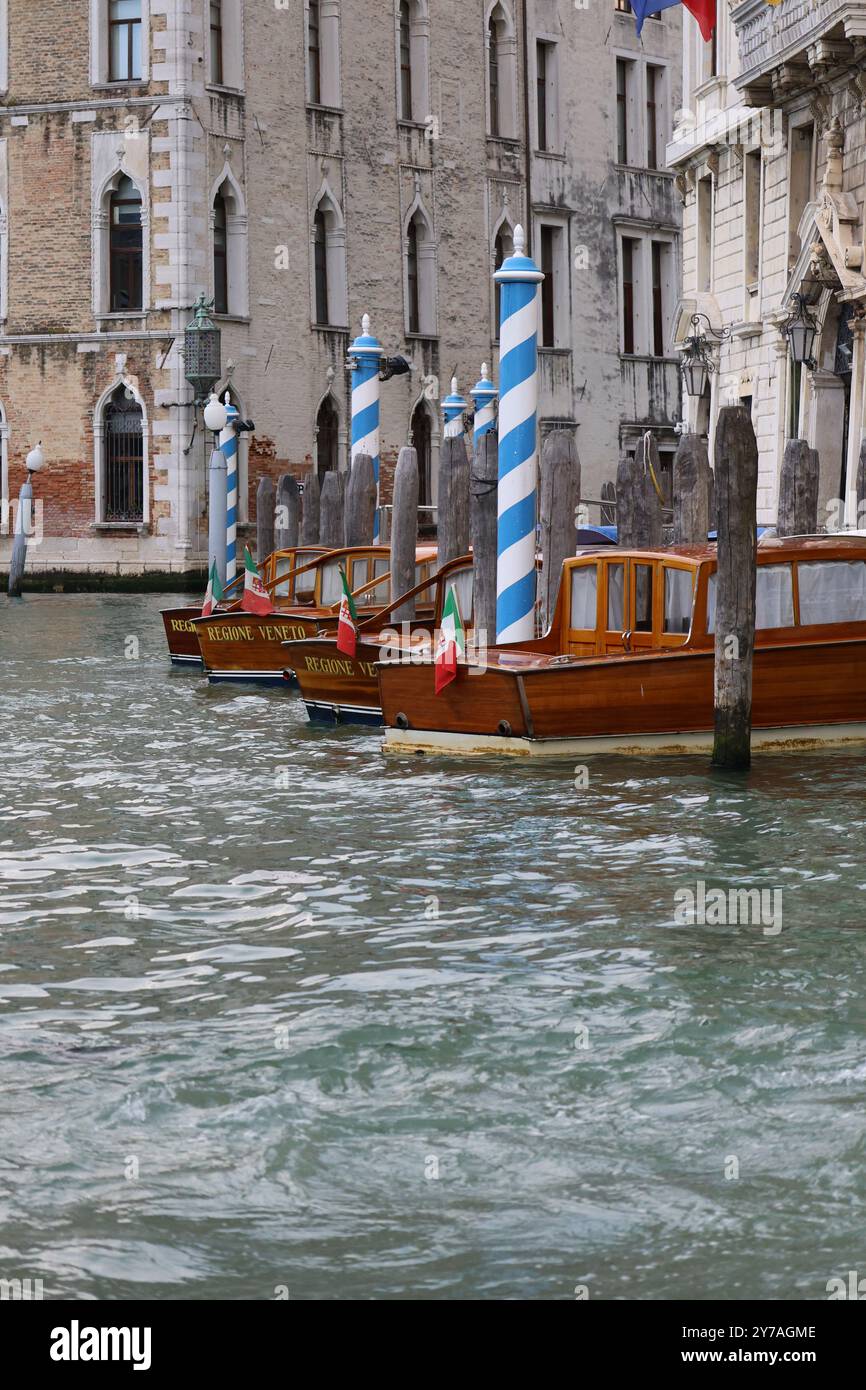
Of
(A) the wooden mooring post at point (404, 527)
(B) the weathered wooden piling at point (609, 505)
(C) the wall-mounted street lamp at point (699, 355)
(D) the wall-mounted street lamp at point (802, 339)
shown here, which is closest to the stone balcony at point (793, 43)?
(D) the wall-mounted street lamp at point (802, 339)

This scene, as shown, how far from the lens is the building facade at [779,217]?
21234 millimetres

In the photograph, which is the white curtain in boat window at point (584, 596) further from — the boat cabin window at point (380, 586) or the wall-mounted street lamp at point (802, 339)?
the wall-mounted street lamp at point (802, 339)

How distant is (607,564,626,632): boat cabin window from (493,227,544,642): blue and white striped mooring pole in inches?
21.1

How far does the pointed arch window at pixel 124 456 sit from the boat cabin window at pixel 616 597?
64.8 feet

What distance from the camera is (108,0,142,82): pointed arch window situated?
104 feet

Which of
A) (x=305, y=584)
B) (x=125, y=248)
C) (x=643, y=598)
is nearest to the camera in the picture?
(x=643, y=598)

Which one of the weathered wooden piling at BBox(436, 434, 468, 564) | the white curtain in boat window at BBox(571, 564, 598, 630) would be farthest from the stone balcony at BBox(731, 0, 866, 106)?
the white curtain in boat window at BBox(571, 564, 598, 630)

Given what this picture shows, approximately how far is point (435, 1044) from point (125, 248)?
27.2 meters

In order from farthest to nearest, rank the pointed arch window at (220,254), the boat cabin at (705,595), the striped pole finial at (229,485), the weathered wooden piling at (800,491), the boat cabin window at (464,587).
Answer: the pointed arch window at (220,254) < the striped pole finial at (229,485) < the boat cabin window at (464,587) < the weathered wooden piling at (800,491) < the boat cabin at (705,595)

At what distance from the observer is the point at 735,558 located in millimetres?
11180

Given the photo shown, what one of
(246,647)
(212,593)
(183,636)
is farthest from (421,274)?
(246,647)

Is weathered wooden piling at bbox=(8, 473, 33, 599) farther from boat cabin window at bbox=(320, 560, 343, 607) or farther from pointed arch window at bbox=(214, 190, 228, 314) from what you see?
boat cabin window at bbox=(320, 560, 343, 607)

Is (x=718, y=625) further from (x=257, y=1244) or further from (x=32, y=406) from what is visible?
(x=32, y=406)

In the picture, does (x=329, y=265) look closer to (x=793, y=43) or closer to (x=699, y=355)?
(x=699, y=355)
